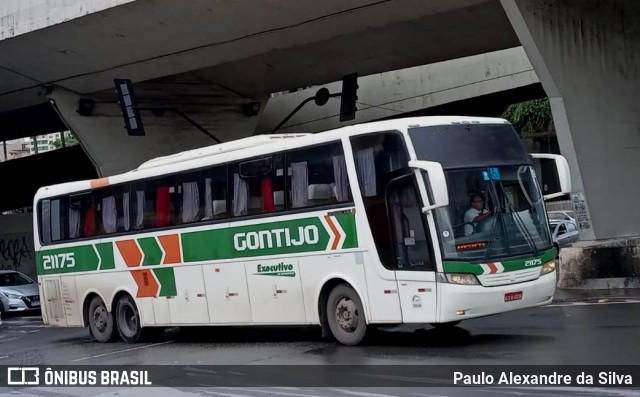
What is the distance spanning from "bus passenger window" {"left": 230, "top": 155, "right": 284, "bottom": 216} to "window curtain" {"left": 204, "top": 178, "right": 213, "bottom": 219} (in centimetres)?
59

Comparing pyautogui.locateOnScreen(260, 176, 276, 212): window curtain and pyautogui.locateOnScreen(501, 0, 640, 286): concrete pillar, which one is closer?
pyautogui.locateOnScreen(260, 176, 276, 212): window curtain

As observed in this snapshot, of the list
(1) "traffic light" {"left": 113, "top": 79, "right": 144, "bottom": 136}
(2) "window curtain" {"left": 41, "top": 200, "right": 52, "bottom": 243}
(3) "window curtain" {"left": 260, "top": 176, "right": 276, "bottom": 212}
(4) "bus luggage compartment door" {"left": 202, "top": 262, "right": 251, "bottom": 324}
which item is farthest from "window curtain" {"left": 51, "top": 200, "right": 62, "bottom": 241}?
(1) "traffic light" {"left": 113, "top": 79, "right": 144, "bottom": 136}

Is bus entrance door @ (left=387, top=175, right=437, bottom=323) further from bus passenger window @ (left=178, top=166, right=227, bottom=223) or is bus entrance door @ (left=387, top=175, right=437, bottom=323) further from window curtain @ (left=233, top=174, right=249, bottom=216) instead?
bus passenger window @ (left=178, top=166, right=227, bottom=223)

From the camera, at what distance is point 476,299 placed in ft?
38.4

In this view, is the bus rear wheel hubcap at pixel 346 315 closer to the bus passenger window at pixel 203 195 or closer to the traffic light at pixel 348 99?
the bus passenger window at pixel 203 195

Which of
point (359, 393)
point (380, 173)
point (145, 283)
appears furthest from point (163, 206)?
point (359, 393)

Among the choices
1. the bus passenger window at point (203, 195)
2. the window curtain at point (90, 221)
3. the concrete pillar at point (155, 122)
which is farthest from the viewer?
the concrete pillar at point (155, 122)

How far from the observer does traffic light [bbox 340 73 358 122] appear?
2730 cm

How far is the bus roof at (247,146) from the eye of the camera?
1256 cm

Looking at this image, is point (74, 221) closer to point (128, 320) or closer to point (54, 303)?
point (54, 303)

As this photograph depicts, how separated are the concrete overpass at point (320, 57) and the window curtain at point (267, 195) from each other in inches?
319

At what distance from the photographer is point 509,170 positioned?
12477 millimetres

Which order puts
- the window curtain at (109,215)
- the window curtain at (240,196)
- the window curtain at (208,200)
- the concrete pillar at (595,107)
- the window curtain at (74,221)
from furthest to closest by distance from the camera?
the concrete pillar at (595,107) < the window curtain at (74,221) < the window curtain at (109,215) < the window curtain at (208,200) < the window curtain at (240,196)

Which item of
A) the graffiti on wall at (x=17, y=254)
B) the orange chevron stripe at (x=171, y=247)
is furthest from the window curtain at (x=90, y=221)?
the graffiti on wall at (x=17, y=254)
